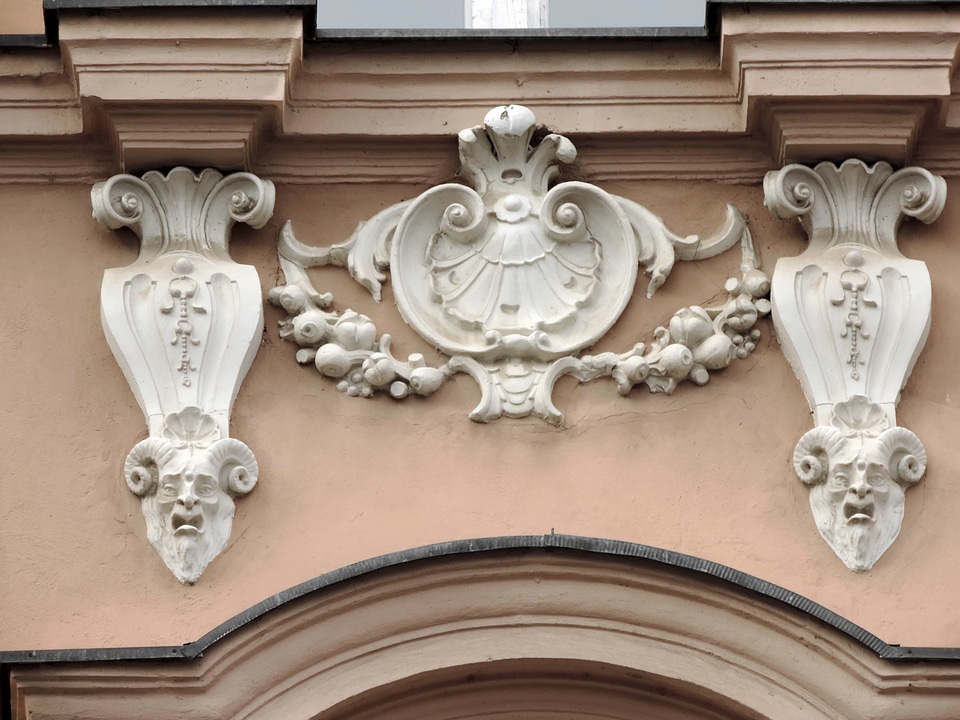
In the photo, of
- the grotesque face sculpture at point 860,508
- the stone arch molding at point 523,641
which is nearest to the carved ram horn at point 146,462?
the stone arch molding at point 523,641

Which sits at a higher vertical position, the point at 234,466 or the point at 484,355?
the point at 484,355

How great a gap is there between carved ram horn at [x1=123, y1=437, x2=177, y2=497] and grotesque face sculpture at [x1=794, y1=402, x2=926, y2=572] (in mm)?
1544

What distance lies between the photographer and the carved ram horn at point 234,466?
6.22 m

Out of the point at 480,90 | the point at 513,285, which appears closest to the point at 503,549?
the point at 513,285

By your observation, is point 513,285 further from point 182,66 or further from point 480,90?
point 182,66

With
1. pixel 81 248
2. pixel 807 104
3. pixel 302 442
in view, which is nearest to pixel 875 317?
pixel 807 104

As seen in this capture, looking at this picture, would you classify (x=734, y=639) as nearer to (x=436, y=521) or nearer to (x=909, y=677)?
(x=909, y=677)

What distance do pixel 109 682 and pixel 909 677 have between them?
5.86ft

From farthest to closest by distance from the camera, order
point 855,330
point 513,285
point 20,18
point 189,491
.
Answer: point 20,18 → point 513,285 → point 855,330 → point 189,491

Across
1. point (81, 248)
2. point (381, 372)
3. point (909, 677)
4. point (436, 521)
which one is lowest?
point (909, 677)

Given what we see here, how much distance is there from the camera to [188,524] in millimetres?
6164

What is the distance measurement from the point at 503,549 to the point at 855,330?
3.74ft

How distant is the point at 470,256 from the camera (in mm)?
6551

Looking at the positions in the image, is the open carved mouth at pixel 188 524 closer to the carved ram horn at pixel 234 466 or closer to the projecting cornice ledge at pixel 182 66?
the carved ram horn at pixel 234 466
